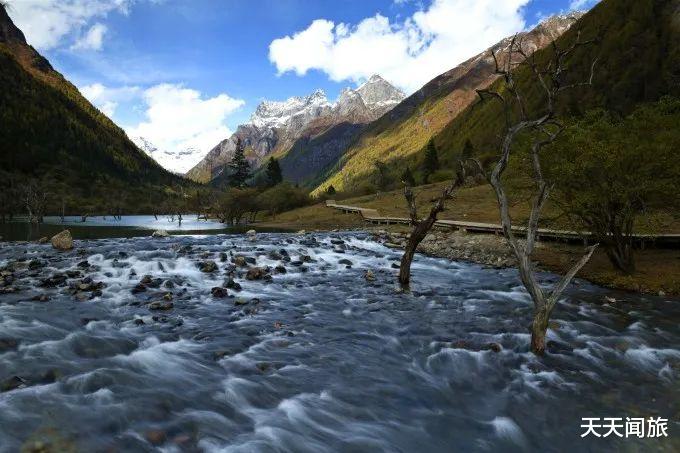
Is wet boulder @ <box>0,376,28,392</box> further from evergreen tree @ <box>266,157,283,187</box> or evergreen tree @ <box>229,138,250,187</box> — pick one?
evergreen tree @ <box>229,138,250,187</box>

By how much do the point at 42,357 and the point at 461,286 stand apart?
61.2ft

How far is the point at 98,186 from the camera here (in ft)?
622

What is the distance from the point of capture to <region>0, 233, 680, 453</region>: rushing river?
8.20 meters

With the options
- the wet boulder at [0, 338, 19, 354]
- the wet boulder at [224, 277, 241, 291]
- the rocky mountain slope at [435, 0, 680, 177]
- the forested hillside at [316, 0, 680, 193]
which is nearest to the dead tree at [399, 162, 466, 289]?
the wet boulder at [224, 277, 241, 291]

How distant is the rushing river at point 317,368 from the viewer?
8.20m

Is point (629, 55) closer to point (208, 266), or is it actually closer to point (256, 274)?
point (256, 274)

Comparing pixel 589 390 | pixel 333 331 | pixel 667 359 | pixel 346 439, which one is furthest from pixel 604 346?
pixel 346 439

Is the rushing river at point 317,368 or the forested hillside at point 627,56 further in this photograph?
the forested hillside at point 627,56

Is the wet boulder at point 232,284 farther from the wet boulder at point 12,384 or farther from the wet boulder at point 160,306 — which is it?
the wet boulder at point 12,384

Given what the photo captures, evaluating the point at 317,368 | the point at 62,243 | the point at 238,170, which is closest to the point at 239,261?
the point at 62,243

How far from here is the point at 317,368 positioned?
37.4 feet

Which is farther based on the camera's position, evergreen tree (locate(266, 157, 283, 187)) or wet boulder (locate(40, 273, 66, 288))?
evergreen tree (locate(266, 157, 283, 187))

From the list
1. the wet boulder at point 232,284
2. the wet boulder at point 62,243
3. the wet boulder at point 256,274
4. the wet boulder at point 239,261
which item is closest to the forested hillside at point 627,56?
the wet boulder at point 62,243

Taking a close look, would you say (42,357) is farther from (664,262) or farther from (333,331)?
(664,262)
